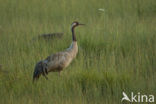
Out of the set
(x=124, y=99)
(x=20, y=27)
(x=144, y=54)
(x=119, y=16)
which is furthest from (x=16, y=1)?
(x=124, y=99)

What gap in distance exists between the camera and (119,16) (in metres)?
9.15

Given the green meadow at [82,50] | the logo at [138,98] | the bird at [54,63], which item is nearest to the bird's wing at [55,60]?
the bird at [54,63]

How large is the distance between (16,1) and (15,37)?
3.88 m

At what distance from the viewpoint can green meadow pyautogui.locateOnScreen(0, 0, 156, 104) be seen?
4742 millimetres

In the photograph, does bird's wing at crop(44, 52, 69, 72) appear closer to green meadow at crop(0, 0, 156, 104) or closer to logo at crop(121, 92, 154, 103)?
green meadow at crop(0, 0, 156, 104)

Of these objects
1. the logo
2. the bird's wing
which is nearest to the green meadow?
the logo

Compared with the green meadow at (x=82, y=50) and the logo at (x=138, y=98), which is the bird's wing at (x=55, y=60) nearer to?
the green meadow at (x=82, y=50)

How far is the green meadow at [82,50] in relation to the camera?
474 cm

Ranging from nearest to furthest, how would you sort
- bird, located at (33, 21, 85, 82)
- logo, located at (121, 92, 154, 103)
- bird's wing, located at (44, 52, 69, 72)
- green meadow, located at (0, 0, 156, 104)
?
logo, located at (121, 92, 154, 103) → green meadow, located at (0, 0, 156, 104) → bird, located at (33, 21, 85, 82) → bird's wing, located at (44, 52, 69, 72)

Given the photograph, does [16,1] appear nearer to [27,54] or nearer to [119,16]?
[119,16]

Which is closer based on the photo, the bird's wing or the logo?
the logo

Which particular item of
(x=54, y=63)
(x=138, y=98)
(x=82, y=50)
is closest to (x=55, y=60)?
(x=54, y=63)

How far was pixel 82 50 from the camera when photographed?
6.59m

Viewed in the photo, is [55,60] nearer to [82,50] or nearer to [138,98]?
[82,50]
